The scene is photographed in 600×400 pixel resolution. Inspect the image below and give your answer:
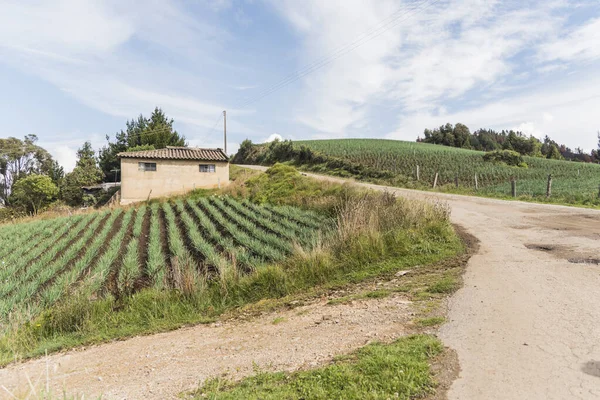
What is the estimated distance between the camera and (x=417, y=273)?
638 cm

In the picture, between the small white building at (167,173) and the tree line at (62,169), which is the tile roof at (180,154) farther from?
the tree line at (62,169)

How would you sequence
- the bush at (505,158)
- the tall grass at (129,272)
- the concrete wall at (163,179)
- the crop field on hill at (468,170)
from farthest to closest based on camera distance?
the bush at (505,158), the crop field on hill at (468,170), the concrete wall at (163,179), the tall grass at (129,272)

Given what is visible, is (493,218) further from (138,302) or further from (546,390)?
(138,302)

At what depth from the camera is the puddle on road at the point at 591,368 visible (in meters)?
2.85

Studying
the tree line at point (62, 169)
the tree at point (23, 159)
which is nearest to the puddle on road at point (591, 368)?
the tree line at point (62, 169)

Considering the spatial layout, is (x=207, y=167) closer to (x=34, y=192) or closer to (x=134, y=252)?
(x=134, y=252)

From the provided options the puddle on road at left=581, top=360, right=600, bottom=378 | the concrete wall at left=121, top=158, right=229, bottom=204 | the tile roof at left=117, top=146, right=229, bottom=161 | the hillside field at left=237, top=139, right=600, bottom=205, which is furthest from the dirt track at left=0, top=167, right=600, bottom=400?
the tile roof at left=117, top=146, right=229, bottom=161

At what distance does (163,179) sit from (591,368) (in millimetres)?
28426

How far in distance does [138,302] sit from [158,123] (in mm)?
47610

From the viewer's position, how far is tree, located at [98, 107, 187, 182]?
45969 mm

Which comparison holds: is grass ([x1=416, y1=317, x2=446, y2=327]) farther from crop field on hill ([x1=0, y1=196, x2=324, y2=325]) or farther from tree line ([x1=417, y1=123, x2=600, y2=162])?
tree line ([x1=417, y1=123, x2=600, y2=162])

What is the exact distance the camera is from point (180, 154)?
28.8m

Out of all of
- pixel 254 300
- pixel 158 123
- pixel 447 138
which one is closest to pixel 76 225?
pixel 254 300

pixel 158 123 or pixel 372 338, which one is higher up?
pixel 158 123
